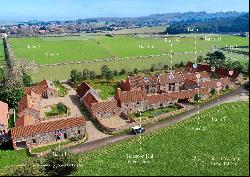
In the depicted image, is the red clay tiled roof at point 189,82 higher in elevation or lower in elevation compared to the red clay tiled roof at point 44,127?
higher

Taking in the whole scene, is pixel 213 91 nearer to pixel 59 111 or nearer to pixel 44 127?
pixel 59 111

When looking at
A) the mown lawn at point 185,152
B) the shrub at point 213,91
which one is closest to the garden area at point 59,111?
the mown lawn at point 185,152

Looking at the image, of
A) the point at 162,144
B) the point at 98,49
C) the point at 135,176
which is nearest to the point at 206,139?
the point at 162,144

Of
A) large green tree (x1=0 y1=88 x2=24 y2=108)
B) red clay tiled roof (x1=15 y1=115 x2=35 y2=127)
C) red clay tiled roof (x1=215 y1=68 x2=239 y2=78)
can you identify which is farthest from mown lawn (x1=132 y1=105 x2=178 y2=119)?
large green tree (x1=0 y1=88 x2=24 y2=108)

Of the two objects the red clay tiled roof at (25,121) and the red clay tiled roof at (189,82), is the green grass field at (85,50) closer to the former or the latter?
the red clay tiled roof at (189,82)

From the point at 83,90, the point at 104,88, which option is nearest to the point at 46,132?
the point at 83,90

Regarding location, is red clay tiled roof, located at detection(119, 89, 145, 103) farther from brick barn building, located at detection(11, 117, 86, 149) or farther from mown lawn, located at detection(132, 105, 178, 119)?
brick barn building, located at detection(11, 117, 86, 149)

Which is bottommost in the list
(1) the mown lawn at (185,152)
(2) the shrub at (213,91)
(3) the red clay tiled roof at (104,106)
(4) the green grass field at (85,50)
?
(1) the mown lawn at (185,152)
